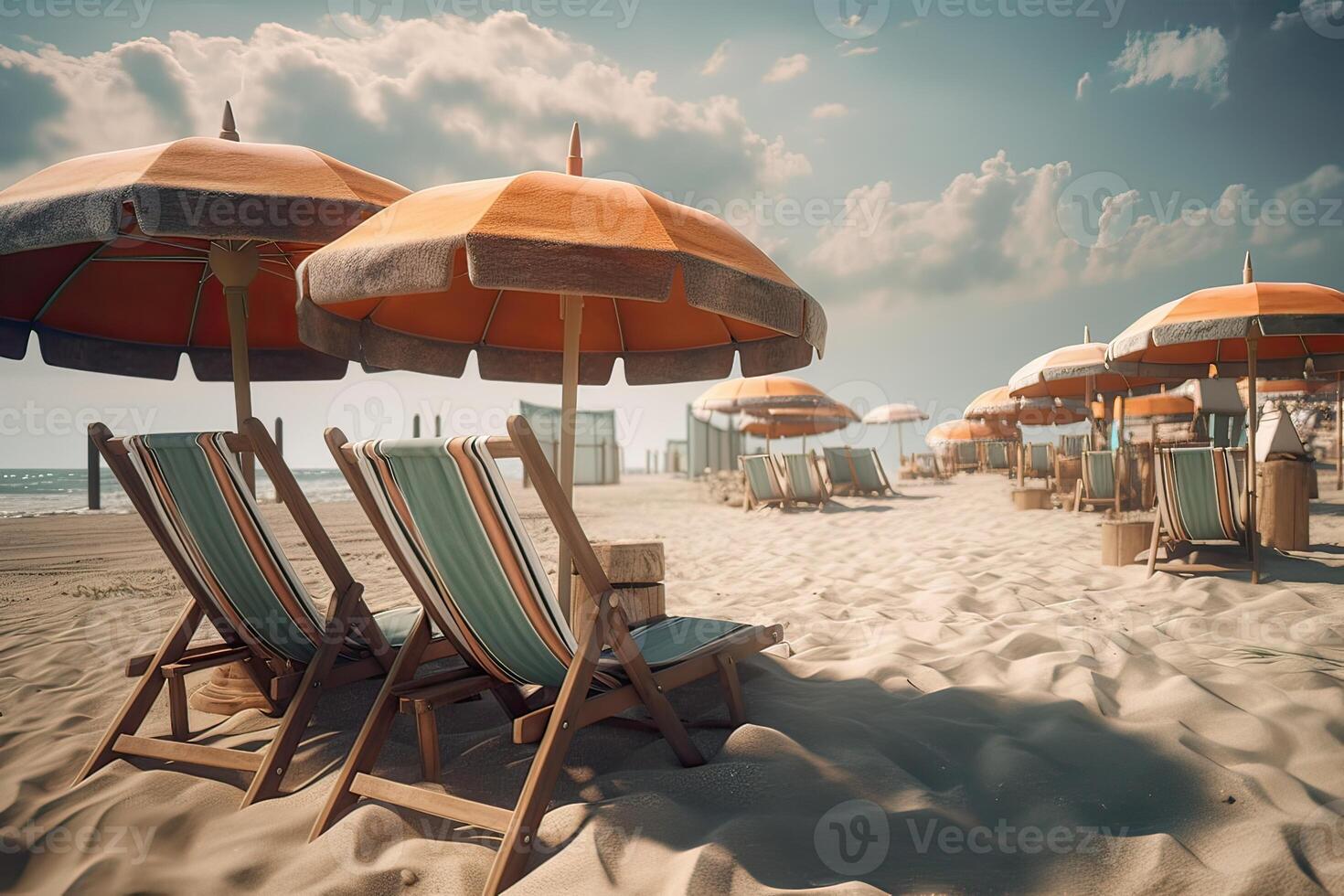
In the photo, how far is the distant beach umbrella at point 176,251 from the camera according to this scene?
2334 mm

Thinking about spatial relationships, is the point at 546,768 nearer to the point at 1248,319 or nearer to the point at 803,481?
the point at 1248,319

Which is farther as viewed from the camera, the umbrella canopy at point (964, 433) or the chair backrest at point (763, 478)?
A: the umbrella canopy at point (964, 433)

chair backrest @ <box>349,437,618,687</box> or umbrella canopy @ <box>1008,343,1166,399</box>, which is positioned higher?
umbrella canopy @ <box>1008,343,1166,399</box>

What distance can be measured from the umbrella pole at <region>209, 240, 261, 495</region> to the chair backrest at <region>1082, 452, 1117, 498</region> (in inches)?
374

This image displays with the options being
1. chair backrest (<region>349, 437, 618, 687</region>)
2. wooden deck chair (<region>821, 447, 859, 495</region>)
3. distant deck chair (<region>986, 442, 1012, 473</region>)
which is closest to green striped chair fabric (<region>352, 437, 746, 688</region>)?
chair backrest (<region>349, 437, 618, 687</region>)

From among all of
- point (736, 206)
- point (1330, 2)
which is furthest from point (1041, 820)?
point (1330, 2)

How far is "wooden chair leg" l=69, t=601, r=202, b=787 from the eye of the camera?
229cm

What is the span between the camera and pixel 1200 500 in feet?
16.7

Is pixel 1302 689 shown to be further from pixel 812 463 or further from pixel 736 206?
pixel 812 463

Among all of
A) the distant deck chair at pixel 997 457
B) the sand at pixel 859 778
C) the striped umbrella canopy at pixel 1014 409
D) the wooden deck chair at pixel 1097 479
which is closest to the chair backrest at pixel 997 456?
the distant deck chair at pixel 997 457

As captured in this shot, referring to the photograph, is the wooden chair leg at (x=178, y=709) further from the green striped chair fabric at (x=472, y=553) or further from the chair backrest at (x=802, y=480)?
the chair backrest at (x=802, y=480)

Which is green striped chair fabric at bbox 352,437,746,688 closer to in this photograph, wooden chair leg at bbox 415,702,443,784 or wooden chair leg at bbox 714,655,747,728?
wooden chair leg at bbox 415,702,443,784

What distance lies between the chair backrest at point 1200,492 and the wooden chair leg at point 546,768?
4.85 meters

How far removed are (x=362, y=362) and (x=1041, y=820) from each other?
3.16 metres
